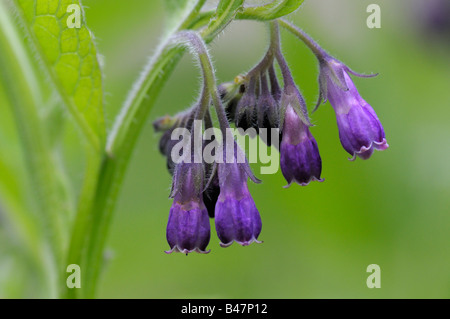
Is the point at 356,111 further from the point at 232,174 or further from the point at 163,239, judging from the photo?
the point at 163,239

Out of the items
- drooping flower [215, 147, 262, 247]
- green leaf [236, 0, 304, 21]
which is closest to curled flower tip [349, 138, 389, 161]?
drooping flower [215, 147, 262, 247]

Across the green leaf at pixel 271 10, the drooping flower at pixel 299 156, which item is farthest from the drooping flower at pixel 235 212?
the green leaf at pixel 271 10

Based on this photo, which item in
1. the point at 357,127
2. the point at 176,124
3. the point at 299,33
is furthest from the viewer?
the point at 176,124

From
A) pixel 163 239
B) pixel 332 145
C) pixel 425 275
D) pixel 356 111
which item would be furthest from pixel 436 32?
pixel 356 111

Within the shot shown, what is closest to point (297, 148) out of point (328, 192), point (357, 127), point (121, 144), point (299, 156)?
point (299, 156)

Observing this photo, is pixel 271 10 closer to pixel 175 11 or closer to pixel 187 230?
pixel 175 11

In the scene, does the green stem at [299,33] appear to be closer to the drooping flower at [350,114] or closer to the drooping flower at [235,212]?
the drooping flower at [350,114]
